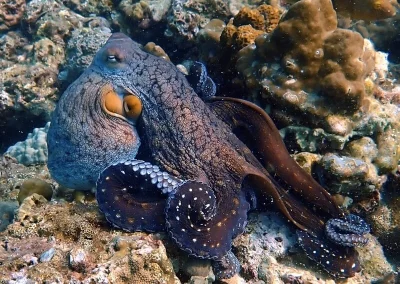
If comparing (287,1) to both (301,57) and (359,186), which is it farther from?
(359,186)

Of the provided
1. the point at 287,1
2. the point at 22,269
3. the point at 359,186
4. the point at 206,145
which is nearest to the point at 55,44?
the point at 287,1

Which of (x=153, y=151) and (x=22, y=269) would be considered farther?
(x=153, y=151)

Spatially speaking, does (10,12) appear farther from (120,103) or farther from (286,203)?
(286,203)

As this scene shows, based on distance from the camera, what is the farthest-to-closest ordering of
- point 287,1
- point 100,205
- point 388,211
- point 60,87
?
point 60,87 → point 287,1 → point 388,211 → point 100,205

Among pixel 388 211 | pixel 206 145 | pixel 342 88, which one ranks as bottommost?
pixel 388 211

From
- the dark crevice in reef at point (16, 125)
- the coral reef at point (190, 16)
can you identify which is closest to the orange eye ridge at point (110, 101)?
the coral reef at point (190, 16)

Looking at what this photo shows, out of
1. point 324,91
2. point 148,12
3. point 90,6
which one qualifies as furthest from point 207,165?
point 90,6
